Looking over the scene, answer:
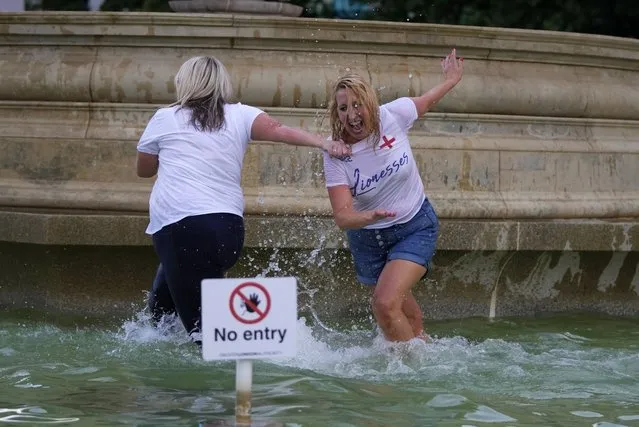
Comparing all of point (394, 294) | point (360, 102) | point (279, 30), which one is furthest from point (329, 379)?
point (279, 30)

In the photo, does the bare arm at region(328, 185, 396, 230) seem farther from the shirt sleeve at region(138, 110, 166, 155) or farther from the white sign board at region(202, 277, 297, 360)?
the white sign board at region(202, 277, 297, 360)

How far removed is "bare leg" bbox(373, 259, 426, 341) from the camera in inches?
285

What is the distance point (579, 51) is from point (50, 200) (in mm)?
3542

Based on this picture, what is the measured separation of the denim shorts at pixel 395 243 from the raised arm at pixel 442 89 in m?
0.51

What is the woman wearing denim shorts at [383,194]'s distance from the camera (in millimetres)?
6977

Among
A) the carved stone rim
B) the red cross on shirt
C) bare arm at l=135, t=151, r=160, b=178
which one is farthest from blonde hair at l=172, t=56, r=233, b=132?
the carved stone rim

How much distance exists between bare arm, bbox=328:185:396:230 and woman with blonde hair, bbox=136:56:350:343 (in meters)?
0.23

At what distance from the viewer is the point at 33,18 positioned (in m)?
9.08

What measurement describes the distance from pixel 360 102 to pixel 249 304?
1.94m

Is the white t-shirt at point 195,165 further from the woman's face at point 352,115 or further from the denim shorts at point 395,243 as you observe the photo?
the denim shorts at point 395,243

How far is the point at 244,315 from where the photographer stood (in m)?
5.26

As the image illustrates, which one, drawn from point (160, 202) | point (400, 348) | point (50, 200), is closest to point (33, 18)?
point (50, 200)

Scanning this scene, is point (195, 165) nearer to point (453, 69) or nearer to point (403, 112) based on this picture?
point (403, 112)

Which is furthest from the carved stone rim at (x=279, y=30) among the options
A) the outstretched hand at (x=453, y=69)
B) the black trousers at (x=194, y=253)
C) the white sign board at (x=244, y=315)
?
the white sign board at (x=244, y=315)
